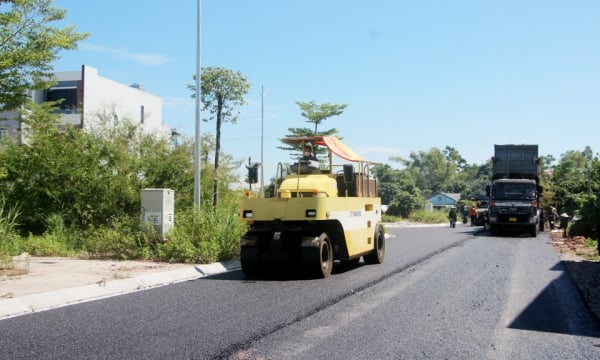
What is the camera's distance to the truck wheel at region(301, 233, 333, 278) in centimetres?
1105

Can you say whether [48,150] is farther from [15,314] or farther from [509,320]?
[509,320]

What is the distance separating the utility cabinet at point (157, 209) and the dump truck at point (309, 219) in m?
3.25

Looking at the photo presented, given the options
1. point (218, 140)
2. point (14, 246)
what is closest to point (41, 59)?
point (14, 246)

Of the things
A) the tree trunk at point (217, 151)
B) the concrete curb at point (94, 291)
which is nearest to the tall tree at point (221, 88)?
the tree trunk at point (217, 151)

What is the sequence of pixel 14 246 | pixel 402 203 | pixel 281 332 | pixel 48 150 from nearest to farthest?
1. pixel 281 332
2. pixel 14 246
3. pixel 48 150
4. pixel 402 203

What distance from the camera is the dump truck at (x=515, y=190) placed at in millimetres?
26891

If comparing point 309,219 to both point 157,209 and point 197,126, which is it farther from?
point 197,126

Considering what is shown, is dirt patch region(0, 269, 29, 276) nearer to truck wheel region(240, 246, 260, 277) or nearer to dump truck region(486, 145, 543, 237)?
truck wheel region(240, 246, 260, 277)

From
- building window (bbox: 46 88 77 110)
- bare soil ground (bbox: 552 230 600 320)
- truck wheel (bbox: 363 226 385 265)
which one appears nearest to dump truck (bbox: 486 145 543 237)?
bare soil ground (bbox: 552 230 600 320)

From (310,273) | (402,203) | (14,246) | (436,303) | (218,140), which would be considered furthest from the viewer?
(402,203)

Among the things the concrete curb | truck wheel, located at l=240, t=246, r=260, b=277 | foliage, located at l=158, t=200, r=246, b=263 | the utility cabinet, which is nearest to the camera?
the concrete curb

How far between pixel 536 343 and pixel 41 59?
11.6 metres

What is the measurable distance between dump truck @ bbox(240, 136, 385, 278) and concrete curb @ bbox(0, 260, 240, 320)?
1309 millimetres

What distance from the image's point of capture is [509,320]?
23.9ft
